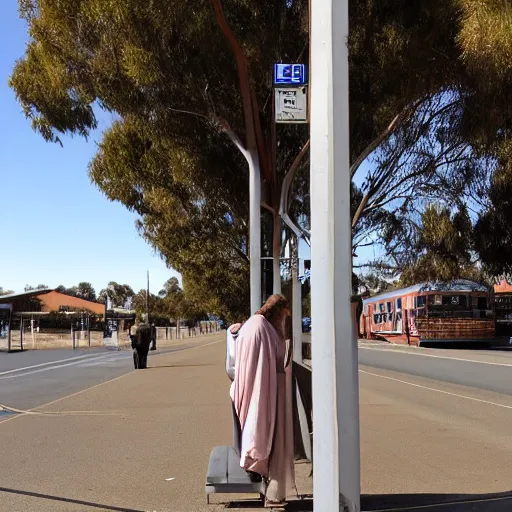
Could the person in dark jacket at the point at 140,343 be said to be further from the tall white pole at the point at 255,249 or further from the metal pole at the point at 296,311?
the metal pole at the point at 296,311

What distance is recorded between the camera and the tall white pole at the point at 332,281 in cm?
378

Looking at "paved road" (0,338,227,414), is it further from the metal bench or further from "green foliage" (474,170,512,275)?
"green foliage" (474,170,512,275)

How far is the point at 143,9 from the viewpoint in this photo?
8984 millimetres

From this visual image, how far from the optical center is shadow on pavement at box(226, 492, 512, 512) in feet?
17.1

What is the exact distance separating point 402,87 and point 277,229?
2.91 m

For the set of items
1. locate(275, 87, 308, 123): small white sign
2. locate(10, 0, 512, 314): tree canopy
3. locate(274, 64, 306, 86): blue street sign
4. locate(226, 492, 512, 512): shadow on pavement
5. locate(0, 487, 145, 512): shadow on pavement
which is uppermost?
locate(10, 0, 512, 314): tree canopy

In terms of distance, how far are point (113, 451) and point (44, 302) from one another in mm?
101306

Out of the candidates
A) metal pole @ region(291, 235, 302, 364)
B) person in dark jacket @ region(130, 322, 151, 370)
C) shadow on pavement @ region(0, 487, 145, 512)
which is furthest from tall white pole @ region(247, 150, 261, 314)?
person in dark jacket @ region(130, 322, 151, 370)

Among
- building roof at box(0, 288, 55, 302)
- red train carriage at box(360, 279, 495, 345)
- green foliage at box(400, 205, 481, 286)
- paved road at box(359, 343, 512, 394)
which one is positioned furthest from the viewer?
building roof at box(0, 288, 55, 302)

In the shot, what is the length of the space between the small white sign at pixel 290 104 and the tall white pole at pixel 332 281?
1.52 meters

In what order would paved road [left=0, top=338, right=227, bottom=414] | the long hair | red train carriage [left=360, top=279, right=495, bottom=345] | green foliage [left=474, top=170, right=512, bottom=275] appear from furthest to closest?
red train carriage [left=360, top=279, right=495, bottom=345] → paved road [left=0, top=338, right=227, bottom=414] → green foliage [left=474, top=170, right=512, bottom=275] → the long hair

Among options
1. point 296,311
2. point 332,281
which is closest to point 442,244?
point 296,311

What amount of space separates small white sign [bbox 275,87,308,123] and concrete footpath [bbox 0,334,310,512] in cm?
325

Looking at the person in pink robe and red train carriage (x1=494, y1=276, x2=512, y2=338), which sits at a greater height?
red train carriage (x1=494, y1=276, x2=512, y2=338)
